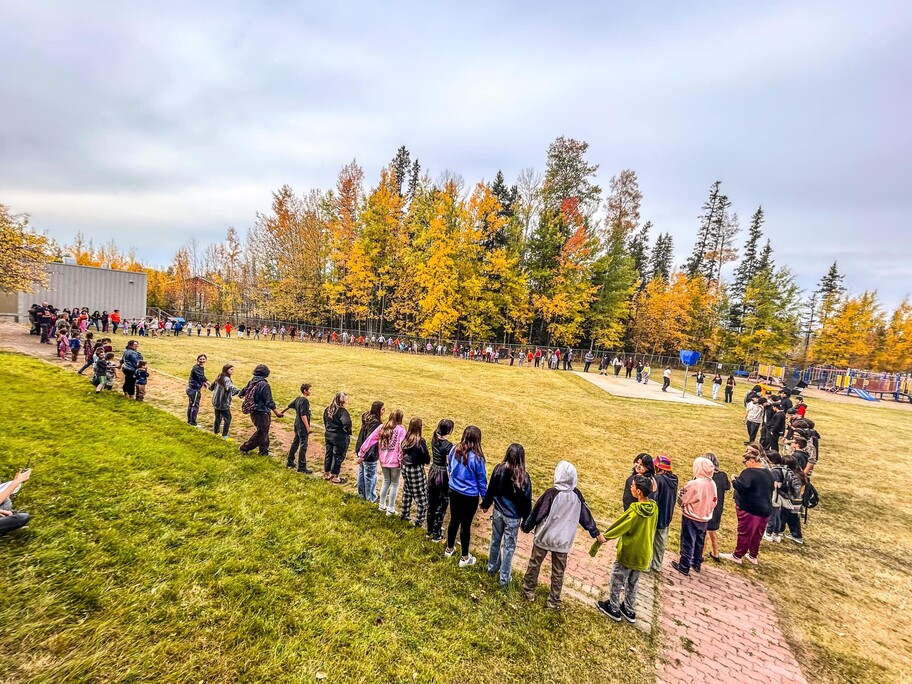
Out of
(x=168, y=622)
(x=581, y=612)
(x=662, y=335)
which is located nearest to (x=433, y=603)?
(x=581, y=612)

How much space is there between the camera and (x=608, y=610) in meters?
4.48

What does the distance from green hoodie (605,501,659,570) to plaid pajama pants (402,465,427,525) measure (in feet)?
8.86

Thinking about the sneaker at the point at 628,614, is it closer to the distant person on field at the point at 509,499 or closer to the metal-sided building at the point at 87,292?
the distant person on field at the point at 509,499

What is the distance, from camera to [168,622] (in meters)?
3.47

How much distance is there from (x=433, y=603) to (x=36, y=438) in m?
7.53

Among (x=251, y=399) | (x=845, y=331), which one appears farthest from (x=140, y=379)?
(x=845, y=331)

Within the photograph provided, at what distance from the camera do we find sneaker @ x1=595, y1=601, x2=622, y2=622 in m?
4.41

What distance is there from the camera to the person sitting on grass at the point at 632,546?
424 cm

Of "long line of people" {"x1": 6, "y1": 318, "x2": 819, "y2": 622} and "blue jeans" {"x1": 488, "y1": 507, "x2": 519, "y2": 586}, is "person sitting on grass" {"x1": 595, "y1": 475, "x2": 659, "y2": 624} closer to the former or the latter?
"long line of people" {"x1": 6, "y1": 318, "x2": 819, "y2": 622}

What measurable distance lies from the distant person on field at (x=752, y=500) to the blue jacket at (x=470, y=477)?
3.99 m

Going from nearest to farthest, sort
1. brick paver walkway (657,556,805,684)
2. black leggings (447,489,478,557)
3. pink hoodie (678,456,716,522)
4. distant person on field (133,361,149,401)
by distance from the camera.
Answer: brick paver walkway (657,556,805,684) → black leggings (447,489,478,557) → pink hoodie (678,456,716,522) → distant person on field (133,361,149,401)

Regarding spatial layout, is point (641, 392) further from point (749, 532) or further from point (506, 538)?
point (506, 538)

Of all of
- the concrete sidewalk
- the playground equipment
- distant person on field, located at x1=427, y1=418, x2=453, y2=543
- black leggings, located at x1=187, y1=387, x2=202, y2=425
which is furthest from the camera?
the playground equipment

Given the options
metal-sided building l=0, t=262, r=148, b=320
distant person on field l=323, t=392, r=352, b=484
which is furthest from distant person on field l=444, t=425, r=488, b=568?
metal-sided building l=0, t=262, r=148, b=320
